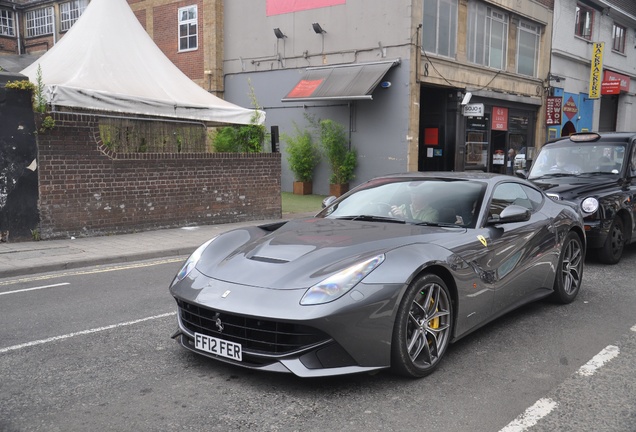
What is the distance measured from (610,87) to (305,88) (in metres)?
18.6

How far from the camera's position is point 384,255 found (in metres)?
3.93

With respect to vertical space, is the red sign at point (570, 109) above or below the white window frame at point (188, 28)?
below

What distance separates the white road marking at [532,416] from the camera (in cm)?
329

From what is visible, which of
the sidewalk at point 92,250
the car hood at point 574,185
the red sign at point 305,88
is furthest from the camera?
the red sign at point 305,88

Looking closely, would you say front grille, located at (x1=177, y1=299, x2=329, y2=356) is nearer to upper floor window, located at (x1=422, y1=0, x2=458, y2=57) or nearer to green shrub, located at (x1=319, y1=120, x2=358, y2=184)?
green shrub, located at (x1=319, y1=120, x2=358, y2=184)

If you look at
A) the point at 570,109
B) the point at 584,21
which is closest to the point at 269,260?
the point at 570,109

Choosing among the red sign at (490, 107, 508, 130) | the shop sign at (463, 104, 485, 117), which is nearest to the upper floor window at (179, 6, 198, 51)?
the shop sign at (463, 104, 485, 117)

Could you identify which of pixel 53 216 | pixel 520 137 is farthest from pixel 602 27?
pixel 53 216

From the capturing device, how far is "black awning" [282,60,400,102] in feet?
61.9

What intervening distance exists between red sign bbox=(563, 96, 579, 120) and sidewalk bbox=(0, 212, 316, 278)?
22698 millimetres

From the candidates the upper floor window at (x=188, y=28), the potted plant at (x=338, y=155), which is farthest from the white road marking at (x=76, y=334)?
the upper floor window at (x=188, y=28)

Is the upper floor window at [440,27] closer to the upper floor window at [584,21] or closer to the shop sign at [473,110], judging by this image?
the shop sign at [473,110]

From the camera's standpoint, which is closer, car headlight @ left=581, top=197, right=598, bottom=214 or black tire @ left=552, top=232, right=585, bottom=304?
black tire @ left=552, top=232, right=585, bottom=304

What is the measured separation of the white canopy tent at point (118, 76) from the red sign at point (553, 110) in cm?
1733
